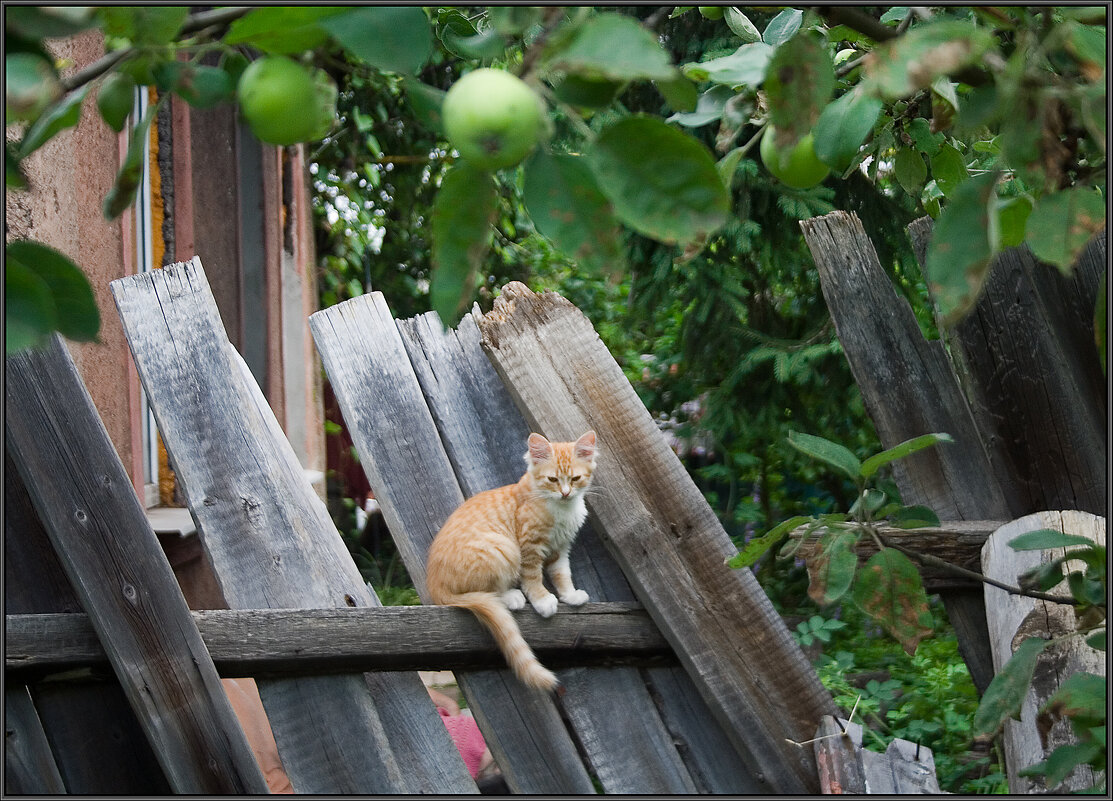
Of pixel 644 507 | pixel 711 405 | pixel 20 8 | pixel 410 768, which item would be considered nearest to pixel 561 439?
pixel 644 507

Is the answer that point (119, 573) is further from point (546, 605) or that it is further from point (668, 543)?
point (668, 543)

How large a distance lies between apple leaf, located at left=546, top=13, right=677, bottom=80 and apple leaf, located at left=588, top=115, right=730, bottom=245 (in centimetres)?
6

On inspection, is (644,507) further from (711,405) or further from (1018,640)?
(711,405)

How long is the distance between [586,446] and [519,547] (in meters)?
0.36

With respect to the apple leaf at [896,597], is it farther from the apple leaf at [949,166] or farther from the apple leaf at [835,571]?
the apple leaf at [949,166]

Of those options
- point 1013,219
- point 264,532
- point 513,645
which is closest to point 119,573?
point 264,532

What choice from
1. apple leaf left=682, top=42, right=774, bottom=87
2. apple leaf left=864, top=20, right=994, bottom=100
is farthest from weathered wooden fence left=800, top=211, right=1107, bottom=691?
apple leaf left=864, top=20, right=994, bottom=100

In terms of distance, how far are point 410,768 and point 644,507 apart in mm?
651

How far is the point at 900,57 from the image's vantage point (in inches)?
25.9

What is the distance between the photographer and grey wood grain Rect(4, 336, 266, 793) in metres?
1.51

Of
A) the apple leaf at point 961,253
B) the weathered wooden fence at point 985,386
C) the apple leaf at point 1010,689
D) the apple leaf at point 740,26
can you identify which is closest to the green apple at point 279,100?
the apple leaf at point 961,253

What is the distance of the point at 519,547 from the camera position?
6.52 ft

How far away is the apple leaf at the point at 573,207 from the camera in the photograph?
0.68 meters

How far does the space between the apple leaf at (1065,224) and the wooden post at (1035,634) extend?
0.89m
